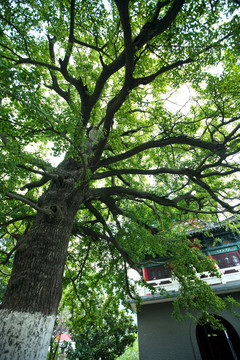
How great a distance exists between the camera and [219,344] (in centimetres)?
990

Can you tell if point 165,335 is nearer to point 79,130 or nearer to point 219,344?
point 219,344

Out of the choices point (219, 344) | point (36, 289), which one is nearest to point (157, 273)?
point (219, 344)

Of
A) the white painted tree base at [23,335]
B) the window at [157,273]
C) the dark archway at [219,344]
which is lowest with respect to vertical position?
the dark archway at [219,344]

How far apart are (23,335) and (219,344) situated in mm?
11919

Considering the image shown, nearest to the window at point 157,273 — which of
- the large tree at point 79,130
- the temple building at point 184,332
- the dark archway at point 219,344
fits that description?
the temple building at point 184,332

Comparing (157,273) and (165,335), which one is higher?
(157,273)

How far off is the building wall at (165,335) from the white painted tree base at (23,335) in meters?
9.11

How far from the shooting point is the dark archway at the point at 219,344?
9.09 m

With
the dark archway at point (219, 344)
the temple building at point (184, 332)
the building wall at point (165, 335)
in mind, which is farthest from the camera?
the dark archway at point (219, 344)

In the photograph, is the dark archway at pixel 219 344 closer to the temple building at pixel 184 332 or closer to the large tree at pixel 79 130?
the temple building at pixel 184 332

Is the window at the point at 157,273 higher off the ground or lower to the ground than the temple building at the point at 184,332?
higher

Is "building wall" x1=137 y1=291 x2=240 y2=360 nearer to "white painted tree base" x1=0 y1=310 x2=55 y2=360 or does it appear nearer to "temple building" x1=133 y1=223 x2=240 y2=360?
"temple building" x1=133 y1=223 x2=240 y2=360

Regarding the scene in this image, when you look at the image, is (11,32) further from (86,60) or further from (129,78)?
(86,60)

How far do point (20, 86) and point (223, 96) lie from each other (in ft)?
17.1
